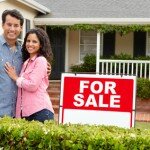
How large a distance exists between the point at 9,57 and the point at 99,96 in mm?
977

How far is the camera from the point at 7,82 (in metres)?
5.14

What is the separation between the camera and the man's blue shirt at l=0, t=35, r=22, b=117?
5133mm

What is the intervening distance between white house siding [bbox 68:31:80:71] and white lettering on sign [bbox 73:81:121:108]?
14.2 m

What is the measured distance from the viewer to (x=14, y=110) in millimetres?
5242

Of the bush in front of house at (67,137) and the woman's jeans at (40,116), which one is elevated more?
the woman's jeans at (40,116)

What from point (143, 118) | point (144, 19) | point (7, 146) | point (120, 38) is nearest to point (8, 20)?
point (7, 146)

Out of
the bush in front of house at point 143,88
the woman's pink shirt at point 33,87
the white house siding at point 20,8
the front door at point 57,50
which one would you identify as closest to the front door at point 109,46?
the front door at point 57,50

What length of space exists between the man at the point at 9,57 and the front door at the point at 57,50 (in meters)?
13.8

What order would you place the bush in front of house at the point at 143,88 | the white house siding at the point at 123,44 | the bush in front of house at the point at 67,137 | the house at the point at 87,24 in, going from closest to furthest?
the bush in front of house at the point at 67,137 < the bush in front of house at the point at 143,88 < the house at the point at 87,24 < the white house siding at the point at 123,44

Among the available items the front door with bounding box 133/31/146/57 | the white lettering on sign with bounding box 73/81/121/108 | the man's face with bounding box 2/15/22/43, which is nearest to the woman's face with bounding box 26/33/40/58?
the man's face with bounding box 2/15/22/43

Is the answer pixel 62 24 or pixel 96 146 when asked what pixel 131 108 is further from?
pixel 62 24

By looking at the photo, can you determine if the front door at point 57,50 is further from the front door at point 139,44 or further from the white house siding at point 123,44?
the front door at point 139,44

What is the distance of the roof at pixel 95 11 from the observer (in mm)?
17266

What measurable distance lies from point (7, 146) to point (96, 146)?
2.55ft
